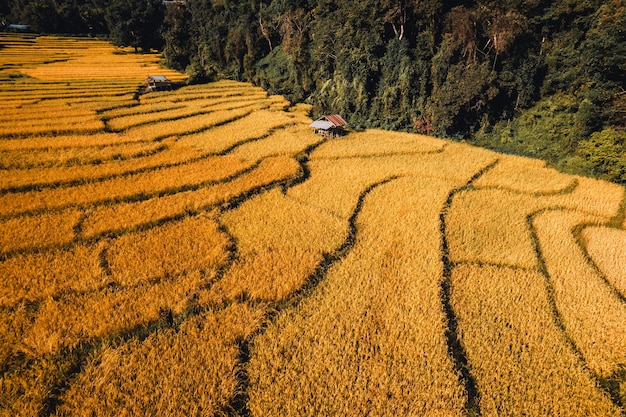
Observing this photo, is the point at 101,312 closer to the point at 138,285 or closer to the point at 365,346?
the point at 138,285

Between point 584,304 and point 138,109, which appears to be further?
point 138,109

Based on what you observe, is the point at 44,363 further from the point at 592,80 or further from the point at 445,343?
the point at 592,80

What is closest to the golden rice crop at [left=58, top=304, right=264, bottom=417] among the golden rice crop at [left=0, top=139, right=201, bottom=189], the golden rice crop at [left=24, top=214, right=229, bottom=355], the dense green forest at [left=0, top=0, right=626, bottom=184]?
the golden rice crop at [left=24, top=214, right=229, bottom=355]

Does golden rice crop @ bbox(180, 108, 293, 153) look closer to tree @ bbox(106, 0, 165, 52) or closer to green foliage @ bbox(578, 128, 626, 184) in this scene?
green foliage @ bbox(578, 128, 626, 184)

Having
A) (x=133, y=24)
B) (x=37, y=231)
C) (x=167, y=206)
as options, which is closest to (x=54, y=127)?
(x=37, y=231)

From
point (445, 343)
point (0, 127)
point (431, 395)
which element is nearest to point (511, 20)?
point (445, 343)

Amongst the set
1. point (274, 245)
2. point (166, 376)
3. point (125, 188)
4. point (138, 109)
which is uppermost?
point (138, 109)
